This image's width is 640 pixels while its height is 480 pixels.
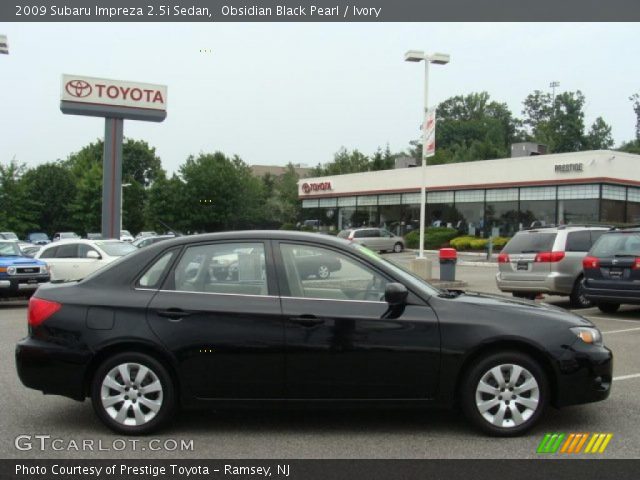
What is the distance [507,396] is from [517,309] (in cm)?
70

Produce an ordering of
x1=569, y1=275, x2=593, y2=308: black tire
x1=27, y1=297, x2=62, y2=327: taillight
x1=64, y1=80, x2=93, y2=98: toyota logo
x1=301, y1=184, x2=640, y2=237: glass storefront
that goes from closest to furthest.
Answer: x1=27, y1=297, x2=62, y2=327: taillight, x1=569, y1=275, x2=593, y2=308: black tire, x1=64, y1=80, x2=93, y2=98: toyota logo, x1=301, y1=184, x2=640, y2=237: glass storefront

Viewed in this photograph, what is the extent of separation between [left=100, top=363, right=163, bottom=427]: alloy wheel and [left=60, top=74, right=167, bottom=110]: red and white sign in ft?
87.9

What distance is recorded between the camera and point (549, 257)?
42.9 feet

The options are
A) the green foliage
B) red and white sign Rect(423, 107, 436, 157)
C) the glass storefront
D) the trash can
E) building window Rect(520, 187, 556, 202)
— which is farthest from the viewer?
the green foliage

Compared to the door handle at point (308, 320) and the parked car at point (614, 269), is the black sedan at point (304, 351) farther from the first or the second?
the parked car at point (614, 269)

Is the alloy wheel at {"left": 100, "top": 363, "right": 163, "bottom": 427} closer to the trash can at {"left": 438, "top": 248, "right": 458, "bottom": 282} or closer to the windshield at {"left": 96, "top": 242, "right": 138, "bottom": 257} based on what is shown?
the windshield at {"left": 96, "top": 242, "right": 138, "bottom": 257}

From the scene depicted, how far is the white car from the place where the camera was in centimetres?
1620

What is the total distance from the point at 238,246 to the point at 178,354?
3.26 ft

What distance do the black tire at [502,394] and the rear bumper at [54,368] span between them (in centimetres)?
300

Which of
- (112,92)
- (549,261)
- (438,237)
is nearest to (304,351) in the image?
(549,261)

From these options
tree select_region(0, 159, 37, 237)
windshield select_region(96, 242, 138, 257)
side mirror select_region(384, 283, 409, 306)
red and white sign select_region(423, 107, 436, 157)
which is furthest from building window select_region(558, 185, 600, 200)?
tree select_region(0, 159, 37, 237)

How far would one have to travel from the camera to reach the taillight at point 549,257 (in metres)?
13.0

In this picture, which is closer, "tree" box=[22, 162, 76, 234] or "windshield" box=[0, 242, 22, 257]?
"windshield" box=[0, 242, 22, 257]

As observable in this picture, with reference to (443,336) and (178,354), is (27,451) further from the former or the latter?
(443,336)
